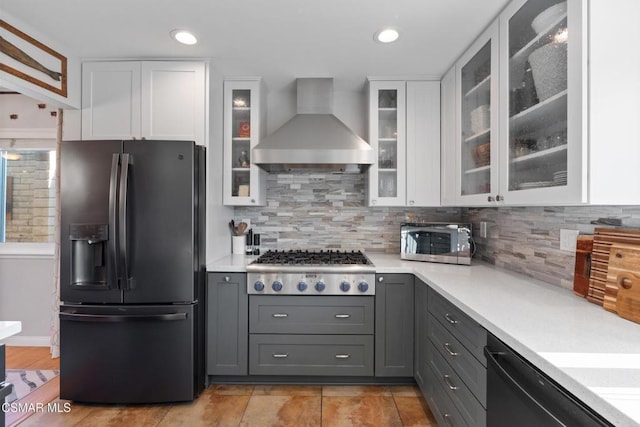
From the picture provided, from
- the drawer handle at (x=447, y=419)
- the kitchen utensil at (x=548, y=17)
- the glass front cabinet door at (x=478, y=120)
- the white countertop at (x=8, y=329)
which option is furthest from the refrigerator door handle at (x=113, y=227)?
the kitchen utensil at (x=548, y=17)

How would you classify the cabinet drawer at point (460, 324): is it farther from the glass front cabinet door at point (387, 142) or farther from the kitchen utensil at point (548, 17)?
the kitchen utensil at point (548, 17)

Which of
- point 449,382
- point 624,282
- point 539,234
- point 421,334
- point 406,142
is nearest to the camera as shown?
point 624,282

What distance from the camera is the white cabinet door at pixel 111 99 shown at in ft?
7.63

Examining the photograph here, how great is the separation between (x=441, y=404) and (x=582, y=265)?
3.33ft

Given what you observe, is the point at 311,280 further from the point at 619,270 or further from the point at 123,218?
the point at 619,270

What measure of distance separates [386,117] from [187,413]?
263cm

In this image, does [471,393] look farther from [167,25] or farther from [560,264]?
[167,25]

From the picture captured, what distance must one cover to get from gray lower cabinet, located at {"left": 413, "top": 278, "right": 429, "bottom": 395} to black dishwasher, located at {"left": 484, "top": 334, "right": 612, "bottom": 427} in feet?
2.72

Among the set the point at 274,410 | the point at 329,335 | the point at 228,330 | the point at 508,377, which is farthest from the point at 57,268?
the point at 508,377

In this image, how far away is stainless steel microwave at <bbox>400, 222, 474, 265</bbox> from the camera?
90.0 inches

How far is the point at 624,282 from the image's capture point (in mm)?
1213

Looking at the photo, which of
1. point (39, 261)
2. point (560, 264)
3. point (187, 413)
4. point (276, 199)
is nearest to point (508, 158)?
point (560, 264)

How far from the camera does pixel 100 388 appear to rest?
6.72 ft

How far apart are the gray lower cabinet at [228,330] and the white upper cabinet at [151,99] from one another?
1141mm
